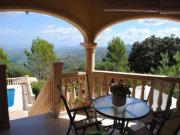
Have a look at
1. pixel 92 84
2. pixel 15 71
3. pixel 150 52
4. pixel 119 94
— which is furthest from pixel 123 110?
pixel 15 71

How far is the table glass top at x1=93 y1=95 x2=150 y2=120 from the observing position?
2.55 meters

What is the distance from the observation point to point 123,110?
2729 mm

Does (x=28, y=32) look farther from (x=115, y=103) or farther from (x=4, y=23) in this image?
(x=115, y=103)

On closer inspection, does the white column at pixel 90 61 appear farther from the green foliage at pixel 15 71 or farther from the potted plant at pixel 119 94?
the green foliage at pixel 15 71

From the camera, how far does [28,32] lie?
31.4 metres

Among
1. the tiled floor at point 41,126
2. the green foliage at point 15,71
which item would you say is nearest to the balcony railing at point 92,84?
the tiled floor at point 41,126

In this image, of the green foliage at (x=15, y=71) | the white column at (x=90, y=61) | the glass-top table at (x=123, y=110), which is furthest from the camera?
the green foliage at (x=15, y=71)

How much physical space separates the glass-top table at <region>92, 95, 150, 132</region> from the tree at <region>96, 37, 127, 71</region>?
11598 millimetres

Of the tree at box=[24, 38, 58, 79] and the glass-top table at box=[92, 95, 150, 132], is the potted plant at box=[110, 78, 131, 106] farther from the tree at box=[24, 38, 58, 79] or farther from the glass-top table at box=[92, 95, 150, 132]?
the tree at box=[24, 38, 58, 79]

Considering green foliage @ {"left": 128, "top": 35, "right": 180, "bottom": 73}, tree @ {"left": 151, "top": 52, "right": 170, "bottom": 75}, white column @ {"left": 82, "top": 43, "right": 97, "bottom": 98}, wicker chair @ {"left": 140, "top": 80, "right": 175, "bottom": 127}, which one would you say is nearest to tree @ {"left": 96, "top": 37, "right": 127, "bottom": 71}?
green foliage @ {"left": 128, "top": 35, "right": 180, "bottom": 73}

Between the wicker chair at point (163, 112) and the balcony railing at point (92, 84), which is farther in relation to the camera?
the balcony railing at point (92, 84)

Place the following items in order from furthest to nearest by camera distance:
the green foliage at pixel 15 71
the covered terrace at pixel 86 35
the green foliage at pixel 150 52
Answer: the green foliage at pixel 15 71 < the green foliage at pixel 150 52 < the covered terrace at pixel 86 35

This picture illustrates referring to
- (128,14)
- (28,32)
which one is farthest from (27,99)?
(28,32)

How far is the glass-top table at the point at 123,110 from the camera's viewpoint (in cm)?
253
